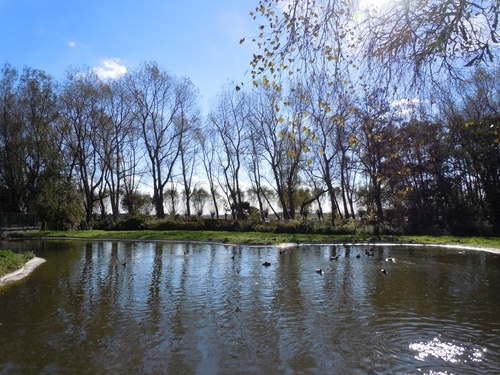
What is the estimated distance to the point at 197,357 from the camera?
6.29m

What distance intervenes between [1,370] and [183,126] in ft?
132

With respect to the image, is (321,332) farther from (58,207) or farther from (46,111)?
(46,111)

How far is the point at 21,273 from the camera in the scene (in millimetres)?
14078

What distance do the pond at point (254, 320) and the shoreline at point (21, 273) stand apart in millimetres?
418

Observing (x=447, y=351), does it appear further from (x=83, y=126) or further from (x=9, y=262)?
(x=83, y=126)

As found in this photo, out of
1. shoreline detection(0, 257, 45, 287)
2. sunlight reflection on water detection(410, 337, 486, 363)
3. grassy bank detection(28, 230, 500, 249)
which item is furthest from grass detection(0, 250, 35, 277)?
grassy bank detection(28, 230, 500, 249)

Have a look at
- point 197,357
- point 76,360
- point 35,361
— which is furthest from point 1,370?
point 197,357

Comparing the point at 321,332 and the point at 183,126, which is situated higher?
the point at 183,126

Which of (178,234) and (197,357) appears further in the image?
(178,234)

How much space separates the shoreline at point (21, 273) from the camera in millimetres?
12773

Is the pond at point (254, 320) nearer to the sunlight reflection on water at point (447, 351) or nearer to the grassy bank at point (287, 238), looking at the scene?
the sunlight reflection on water at point (447, 351)

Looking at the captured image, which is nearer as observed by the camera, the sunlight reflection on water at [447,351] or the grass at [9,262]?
the sunlight reflection on water at [447,351]

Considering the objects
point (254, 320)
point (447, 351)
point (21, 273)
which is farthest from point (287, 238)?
point (447, 351)

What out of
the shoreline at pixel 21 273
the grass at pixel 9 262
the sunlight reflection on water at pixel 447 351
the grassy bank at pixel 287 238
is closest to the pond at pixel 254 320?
the sunlight reflection on water at pixel 447 351
